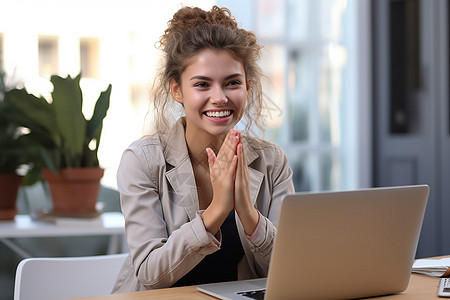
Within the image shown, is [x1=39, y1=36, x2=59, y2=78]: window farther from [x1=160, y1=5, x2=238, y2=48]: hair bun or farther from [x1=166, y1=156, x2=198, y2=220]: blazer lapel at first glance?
[x1=166, y1=156, x2=198, y2=220]: blazer lapel

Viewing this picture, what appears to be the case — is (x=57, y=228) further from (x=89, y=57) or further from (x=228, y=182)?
(x=228, y=182)

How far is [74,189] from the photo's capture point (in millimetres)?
2602

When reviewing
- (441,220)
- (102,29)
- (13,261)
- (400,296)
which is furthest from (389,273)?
(441,220)

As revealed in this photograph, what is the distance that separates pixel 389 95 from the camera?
423 cm

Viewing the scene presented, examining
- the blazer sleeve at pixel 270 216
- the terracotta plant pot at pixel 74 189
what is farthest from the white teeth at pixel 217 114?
the terracotta plant pot at pixel 74 189

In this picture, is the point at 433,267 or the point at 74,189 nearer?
the point at 433,267

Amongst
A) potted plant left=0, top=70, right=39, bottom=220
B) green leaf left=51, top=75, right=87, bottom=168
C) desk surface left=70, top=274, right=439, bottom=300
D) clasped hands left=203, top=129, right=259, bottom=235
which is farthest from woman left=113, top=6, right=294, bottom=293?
potted plant left=0, top=70, right=39, bottom=220

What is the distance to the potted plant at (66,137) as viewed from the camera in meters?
2.52

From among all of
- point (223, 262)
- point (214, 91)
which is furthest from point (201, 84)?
point (223, 262)

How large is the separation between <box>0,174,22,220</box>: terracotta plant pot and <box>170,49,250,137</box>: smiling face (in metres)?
1.33

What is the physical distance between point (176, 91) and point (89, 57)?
1.79 meters

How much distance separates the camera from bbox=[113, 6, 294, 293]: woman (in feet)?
4.61

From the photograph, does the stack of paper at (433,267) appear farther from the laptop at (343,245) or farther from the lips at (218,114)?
the lips at (218,114)

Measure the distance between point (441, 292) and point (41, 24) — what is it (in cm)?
266
